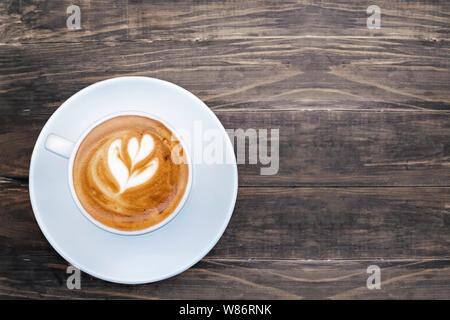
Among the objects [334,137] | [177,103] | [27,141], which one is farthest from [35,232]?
[334,137]

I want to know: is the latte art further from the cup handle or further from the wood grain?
the wood grain

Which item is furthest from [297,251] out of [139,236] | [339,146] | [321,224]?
[139,236]

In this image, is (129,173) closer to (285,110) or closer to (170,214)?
(170,214)

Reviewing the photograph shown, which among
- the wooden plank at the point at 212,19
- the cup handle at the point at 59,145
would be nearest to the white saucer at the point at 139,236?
the cup handle at the point at 59,145

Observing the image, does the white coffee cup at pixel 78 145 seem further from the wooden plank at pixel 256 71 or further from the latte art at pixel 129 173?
the wooden plank at pixel 256 71

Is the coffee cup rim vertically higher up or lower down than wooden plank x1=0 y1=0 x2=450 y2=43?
lower down

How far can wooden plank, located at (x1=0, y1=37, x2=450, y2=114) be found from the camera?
1.00 metres

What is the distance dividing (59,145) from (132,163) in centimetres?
16

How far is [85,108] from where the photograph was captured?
0.87 m

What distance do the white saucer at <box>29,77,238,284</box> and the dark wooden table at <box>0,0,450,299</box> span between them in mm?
124

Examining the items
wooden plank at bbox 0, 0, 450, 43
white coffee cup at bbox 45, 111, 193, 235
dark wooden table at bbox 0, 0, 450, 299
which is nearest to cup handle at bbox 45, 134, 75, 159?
white coffee cup at bbox 45, 111, 193, 235

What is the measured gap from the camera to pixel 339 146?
1.01 meters
